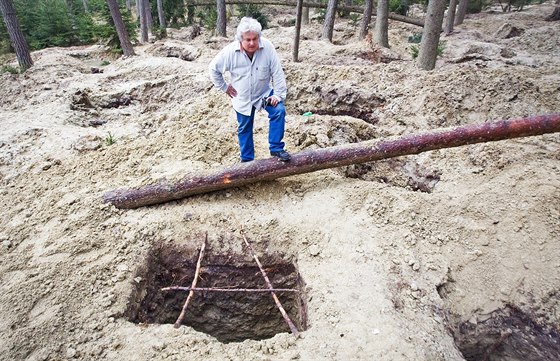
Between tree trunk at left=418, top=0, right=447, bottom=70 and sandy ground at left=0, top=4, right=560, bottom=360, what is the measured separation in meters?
0.91

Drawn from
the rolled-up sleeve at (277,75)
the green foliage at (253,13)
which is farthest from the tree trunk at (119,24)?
the rolled-up sleeve at (277,75)

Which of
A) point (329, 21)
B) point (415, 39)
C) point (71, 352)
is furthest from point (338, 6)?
point (71, 352)

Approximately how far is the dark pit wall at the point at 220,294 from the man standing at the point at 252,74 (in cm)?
140

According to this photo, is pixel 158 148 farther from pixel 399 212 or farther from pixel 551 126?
pixel 551 126

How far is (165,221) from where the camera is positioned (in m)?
3.93

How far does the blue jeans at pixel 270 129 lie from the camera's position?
3781mm

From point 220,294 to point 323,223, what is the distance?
4.93 ft

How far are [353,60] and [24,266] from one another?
8.52 meters

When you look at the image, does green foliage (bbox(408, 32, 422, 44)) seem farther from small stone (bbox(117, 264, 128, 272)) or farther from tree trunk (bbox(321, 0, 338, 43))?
small stone (bbox(117, 264, 128, 272))

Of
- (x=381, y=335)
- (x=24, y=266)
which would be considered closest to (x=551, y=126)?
(x=381, y=335)

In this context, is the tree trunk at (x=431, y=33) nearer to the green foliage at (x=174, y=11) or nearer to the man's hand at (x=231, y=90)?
the man's hand at (x=231, y=90)

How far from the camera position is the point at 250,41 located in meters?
3.33

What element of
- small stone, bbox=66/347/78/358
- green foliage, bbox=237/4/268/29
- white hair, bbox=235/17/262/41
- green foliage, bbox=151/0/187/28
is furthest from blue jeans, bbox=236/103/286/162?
green foliage, bbox=151/0/187/28

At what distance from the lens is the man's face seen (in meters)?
3.29
